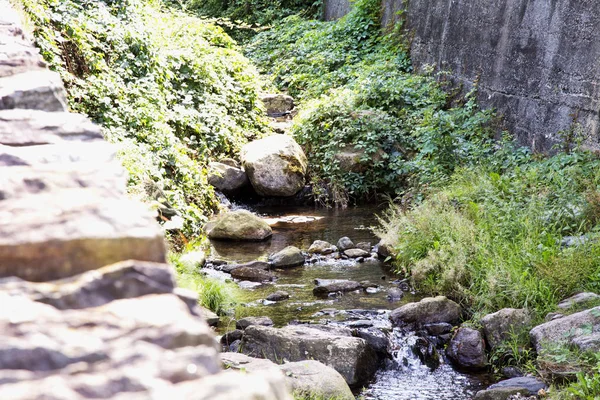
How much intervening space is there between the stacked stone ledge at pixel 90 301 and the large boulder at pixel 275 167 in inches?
368

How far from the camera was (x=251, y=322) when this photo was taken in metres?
5.93

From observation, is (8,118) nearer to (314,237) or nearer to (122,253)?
(122,253)

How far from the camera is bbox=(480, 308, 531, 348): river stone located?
5.50 metres

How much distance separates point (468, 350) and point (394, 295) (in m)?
1.37

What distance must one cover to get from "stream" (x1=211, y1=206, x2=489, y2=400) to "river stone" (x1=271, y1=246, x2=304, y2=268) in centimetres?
13

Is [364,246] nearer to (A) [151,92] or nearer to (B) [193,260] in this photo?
(B) [193,260]

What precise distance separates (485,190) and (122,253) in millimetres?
7039

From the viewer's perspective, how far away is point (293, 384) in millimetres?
4227

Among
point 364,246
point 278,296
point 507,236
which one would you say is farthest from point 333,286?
Answer: point 507,236

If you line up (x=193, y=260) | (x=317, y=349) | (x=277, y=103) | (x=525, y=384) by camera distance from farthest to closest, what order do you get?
(x=277, y=103) < (x=193, y=260) < (x=317, y=349) < (x=525, y=384)

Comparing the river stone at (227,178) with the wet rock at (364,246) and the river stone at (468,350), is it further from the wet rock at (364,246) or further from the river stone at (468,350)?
the river stone at (468,350)

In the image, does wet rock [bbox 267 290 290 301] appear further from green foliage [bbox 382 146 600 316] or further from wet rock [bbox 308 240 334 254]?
wet rock [bbox 308 240 334 254]

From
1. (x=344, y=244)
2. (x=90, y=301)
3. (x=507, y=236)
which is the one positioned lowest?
(x=344, y=244)

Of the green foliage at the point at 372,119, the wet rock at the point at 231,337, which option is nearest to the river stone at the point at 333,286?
the wet rock at the point at 231,337
